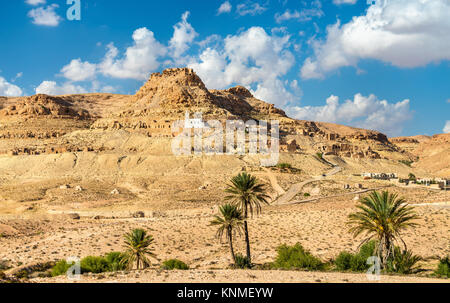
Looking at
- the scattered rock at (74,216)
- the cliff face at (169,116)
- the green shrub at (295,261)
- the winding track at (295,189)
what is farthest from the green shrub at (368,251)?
the cliff face at (169,116)

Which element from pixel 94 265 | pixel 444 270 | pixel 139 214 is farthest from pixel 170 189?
pixel 444 270

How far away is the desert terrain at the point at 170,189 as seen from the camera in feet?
87.6

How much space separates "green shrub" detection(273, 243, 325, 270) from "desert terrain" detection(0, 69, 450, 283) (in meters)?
2.43

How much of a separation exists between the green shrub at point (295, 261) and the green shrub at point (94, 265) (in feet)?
31.1

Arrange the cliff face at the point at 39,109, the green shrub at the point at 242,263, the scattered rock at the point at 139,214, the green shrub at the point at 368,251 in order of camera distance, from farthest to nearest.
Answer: the cliff face at the point at 39,109, the scattered rock at the point at 139,214, the green shrub at the point at 242,263, the green shrub at the point at 368,251

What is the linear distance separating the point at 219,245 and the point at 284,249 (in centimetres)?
798

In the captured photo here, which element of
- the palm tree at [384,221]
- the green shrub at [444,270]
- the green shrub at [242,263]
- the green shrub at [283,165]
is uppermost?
the green shrub at [283,165]

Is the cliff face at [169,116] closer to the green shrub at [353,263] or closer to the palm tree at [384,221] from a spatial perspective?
the green shrub at [353,263]

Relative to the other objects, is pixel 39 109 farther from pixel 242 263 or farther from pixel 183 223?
pixel 242 263

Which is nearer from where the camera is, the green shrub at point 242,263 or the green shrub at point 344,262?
the green shrub at point 344,262

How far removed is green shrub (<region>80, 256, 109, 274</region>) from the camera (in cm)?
2006

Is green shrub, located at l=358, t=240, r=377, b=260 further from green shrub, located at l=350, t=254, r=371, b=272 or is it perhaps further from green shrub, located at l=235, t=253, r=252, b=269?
green shrub, located at l=235, t=253, r=252, b=269

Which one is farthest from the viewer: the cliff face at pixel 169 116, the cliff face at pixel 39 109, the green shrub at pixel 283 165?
the cliff face at pixel 39 109

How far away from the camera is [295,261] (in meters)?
20.4
